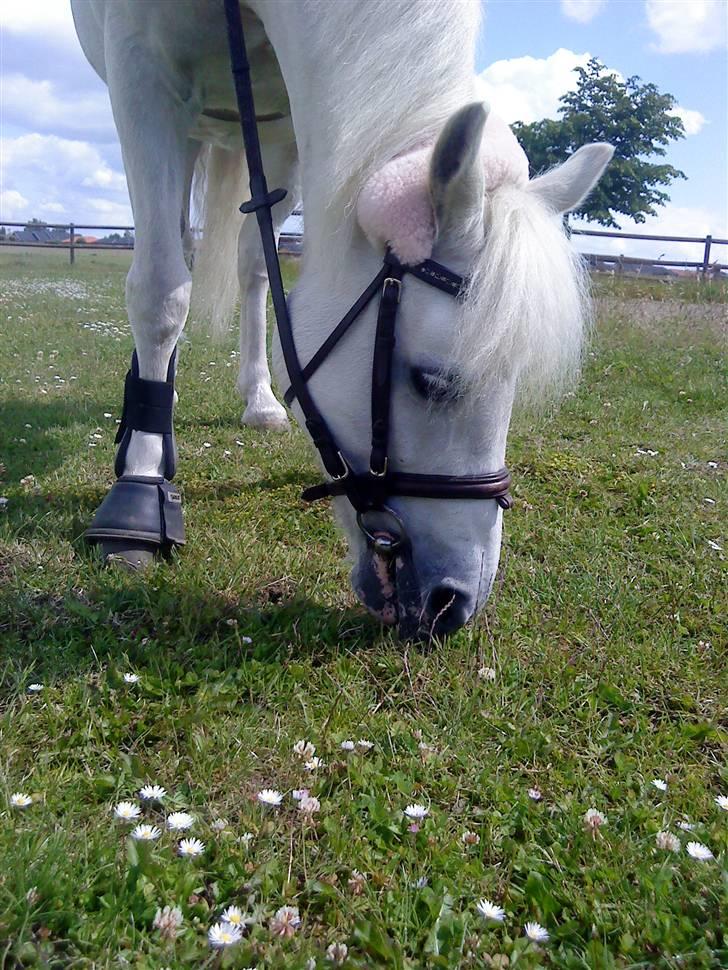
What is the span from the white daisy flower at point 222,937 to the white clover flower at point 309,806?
331 mm

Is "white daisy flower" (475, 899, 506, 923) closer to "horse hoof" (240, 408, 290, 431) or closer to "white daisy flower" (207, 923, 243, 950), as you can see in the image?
"white daisy flower" (207, 923, 243, 950)

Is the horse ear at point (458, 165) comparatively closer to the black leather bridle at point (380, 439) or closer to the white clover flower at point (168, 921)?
the black leather bridle at point (380, 439)

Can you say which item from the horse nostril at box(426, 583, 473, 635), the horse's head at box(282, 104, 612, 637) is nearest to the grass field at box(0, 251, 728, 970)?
the horse nostril at box(426, 583, 473, 635)

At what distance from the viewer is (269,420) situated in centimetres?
494

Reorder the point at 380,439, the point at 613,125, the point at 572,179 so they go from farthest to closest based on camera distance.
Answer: the point at 613,125 < the point at 572,179 < the point at 380,439

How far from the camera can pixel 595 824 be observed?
1.67 m

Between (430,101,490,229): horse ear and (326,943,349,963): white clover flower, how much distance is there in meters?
1.70

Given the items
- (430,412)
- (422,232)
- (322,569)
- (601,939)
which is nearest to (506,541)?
(322,569)

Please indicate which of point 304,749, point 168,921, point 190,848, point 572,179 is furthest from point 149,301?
point 168,921

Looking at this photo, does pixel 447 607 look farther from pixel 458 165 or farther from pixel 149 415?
pixel 149 415

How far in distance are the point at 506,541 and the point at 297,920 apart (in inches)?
83.7

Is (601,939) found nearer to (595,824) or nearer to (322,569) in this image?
(595,824)

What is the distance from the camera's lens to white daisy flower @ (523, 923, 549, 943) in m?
1.40

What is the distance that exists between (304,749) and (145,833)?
442mm
